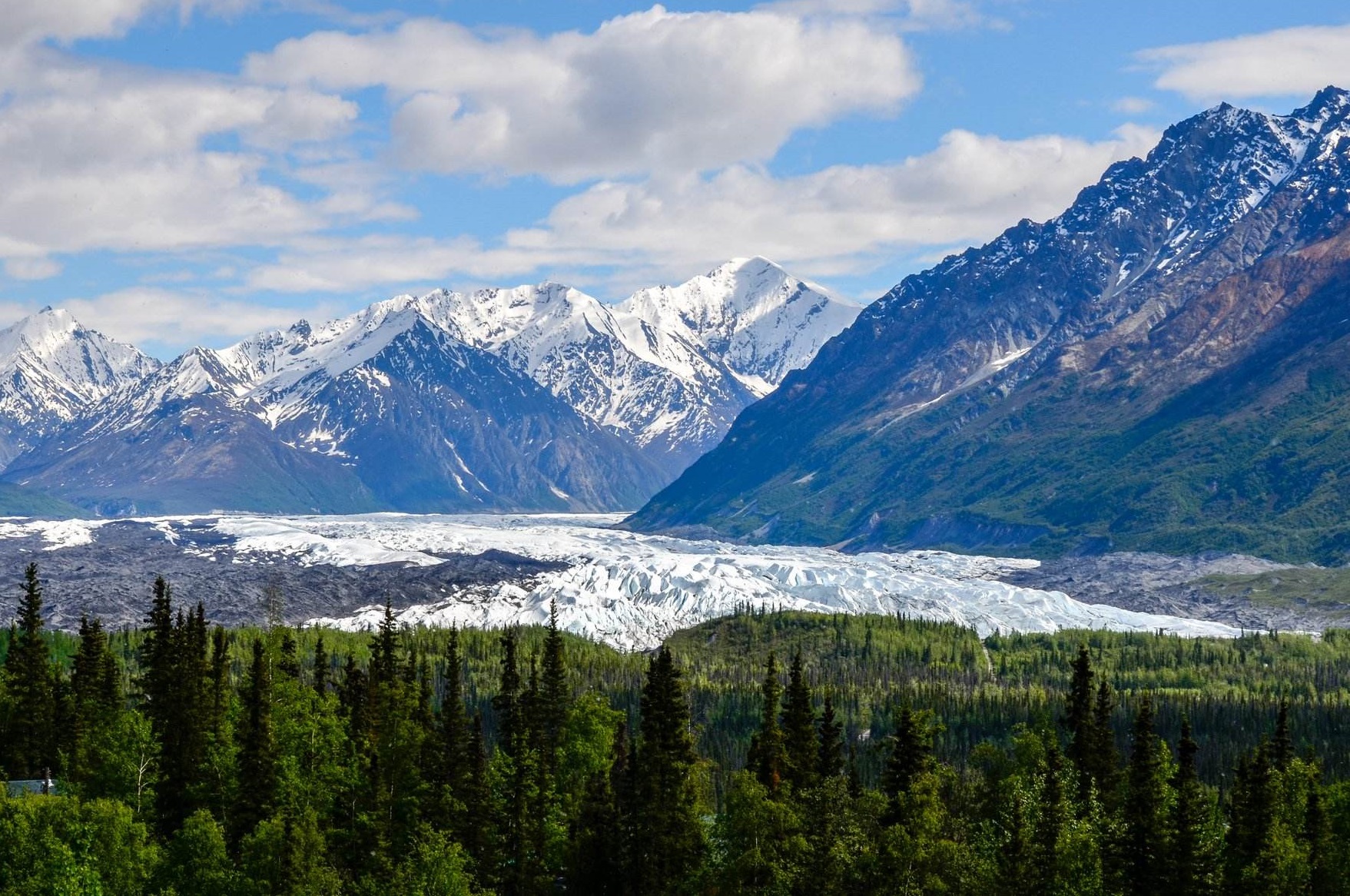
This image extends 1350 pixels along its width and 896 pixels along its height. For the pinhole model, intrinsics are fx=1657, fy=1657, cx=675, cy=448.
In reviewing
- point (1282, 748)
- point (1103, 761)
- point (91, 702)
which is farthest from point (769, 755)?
point (91, 702)

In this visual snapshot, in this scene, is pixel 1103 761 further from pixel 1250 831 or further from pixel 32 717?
pixel 32 717

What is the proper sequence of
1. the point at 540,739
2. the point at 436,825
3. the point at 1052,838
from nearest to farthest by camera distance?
1. the point at 1052,838
2. the point at 436,825
3. the point at 540,739

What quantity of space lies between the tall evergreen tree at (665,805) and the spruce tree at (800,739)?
6.94m

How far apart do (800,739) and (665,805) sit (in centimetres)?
1198

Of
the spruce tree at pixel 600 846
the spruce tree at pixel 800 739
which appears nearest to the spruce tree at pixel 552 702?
the spruce tree at pixel 600 846

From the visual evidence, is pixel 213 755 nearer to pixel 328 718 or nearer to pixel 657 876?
pixel 328 718

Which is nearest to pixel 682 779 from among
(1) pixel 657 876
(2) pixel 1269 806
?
(1) pixel 657 876

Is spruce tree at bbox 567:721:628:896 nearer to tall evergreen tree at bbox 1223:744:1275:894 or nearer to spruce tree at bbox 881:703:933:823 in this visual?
spruce tree at bbox 881:703:933:823

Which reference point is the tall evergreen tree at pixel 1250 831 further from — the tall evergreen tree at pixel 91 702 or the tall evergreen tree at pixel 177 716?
the tall evergreen tree at pixel 91 702

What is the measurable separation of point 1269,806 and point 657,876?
35.7 meters

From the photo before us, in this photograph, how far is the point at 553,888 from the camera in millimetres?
107750

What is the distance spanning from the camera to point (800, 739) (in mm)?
109938

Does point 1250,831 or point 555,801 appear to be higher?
point 1250,831

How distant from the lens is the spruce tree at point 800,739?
107562 millimetres
